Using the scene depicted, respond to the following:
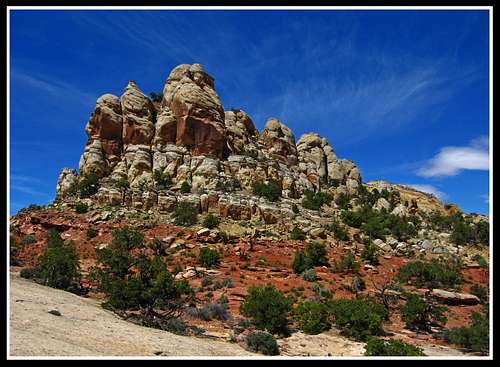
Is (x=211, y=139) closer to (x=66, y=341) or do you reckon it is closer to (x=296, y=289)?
A: (x=296, y=289)

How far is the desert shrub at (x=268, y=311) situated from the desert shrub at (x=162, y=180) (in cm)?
3544

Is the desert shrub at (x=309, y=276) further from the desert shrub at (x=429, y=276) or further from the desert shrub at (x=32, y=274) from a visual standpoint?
the desert shrub at (x=32, y=274)

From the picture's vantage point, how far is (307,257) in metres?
33.9

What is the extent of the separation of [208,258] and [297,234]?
13264 mm

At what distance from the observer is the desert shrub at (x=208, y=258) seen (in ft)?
104

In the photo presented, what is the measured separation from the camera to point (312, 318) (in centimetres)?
1816

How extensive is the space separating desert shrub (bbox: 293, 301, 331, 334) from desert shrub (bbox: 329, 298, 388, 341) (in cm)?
61

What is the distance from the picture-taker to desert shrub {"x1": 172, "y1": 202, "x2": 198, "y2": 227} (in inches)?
1695

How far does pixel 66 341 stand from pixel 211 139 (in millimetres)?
47699

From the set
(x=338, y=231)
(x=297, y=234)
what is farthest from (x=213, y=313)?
(x=338, y=231)

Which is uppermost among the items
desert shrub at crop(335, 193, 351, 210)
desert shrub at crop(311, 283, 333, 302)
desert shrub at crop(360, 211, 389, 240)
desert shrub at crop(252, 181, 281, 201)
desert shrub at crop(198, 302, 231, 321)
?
desert shrub at crop(335, 193, 351, 210)

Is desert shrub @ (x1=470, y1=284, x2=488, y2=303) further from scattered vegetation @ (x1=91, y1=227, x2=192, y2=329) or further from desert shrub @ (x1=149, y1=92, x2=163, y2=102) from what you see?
desert shrub @ (x1=149, y1=92, x2=163, y2=102)

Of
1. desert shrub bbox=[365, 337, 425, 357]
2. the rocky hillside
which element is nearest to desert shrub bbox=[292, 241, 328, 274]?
the rocky hillside

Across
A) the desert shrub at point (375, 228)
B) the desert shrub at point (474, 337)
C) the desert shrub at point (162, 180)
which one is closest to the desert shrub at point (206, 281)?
the desert shrub at point (474, 337)
